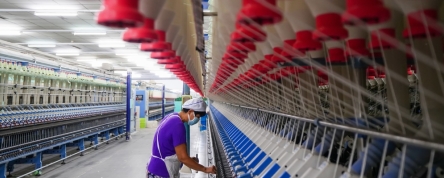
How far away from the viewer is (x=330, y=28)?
685mm

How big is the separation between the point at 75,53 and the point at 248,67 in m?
15.5

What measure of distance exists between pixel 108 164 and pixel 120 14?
694 centimetres

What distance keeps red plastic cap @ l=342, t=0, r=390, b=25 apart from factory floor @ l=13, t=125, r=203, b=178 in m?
5.82

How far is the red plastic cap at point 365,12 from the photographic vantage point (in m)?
0.55

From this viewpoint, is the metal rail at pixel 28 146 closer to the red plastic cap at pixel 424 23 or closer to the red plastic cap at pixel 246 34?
the red plastic cap at pixel 246 34

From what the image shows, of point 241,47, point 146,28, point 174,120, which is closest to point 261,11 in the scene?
point 146,28

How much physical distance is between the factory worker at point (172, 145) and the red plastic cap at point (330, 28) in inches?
79.9

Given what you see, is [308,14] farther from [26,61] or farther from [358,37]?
[26,61]

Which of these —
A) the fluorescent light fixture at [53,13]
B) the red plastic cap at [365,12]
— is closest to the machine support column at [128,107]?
the fluorescent light fixture at [53,13]

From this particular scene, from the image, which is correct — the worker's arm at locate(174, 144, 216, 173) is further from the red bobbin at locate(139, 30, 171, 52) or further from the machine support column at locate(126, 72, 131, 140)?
the machine support column at locate(126, 72, 131, 140)

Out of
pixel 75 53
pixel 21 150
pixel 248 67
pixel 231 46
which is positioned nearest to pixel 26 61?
pixel 21 150

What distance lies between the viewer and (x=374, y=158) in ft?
4.37

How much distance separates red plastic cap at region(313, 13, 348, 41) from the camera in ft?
2.22

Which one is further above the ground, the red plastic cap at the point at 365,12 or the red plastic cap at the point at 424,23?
the red plastic cap at the point at 424,23
